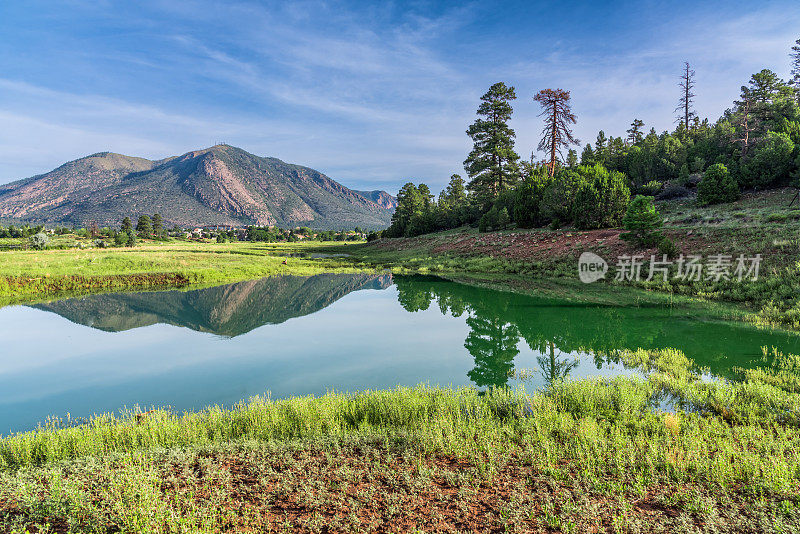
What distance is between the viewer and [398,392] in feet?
27.4

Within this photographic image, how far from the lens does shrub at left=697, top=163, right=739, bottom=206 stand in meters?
34.3

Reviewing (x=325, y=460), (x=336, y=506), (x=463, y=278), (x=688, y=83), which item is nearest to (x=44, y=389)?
(x=325, y=460)

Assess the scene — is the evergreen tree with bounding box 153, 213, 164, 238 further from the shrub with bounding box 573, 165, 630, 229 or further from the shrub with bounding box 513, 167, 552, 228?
the shrub with bounding box 573, 165, 630, 229

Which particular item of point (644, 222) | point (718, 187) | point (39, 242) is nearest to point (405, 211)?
point (718, 187)

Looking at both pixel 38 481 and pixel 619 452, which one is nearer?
pixel 38 481

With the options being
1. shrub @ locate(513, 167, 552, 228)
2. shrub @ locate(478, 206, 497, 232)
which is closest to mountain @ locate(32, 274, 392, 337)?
shrub @ locate(513, 167, 552, 228)

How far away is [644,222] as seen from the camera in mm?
25188

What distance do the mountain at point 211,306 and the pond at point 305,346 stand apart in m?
0.13

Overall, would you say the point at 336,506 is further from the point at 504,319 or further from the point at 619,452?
the point at 504,319

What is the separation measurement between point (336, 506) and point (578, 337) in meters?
12.3

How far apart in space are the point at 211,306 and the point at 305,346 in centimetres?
1160

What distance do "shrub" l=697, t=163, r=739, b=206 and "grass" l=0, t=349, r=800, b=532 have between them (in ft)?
117

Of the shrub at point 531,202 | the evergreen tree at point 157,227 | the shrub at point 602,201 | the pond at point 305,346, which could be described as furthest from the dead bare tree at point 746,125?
the evergreen tree at point 157,227

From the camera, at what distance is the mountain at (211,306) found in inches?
713
